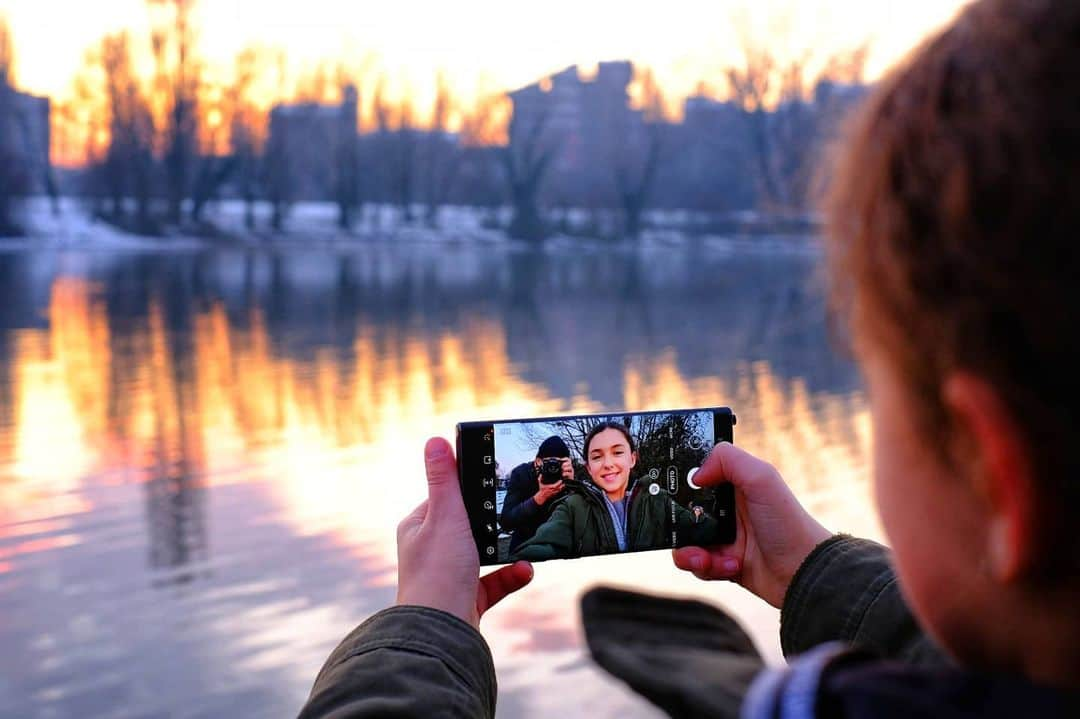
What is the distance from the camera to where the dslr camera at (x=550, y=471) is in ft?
4.36

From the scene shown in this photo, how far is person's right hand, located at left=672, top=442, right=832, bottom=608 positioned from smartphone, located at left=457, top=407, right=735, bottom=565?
1cm

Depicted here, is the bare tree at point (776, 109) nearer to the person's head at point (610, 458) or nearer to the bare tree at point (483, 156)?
the bare tree at point (483, 156)

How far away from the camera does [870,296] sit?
0.56 meters

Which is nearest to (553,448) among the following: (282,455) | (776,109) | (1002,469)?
(1002,469)

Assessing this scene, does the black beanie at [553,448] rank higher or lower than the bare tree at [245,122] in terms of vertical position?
lower

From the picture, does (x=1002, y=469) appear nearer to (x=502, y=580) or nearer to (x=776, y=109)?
(x=502, y=580)

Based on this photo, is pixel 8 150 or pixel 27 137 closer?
pixel 8 150

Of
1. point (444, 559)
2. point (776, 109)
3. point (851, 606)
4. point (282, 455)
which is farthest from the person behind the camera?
point (776, 109)

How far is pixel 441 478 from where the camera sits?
4.15 ft

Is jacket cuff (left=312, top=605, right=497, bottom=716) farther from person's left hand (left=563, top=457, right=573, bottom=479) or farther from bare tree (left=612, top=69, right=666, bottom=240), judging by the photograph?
bare tree (left=612, top=69, right=666, bottom=240)

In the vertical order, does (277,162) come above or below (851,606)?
above

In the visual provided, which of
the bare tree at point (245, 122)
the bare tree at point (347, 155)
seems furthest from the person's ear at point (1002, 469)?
the bare tree at point (347, 155)

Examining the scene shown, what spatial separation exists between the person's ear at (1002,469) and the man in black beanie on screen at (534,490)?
2.65 ft

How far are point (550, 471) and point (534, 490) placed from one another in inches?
1.0
